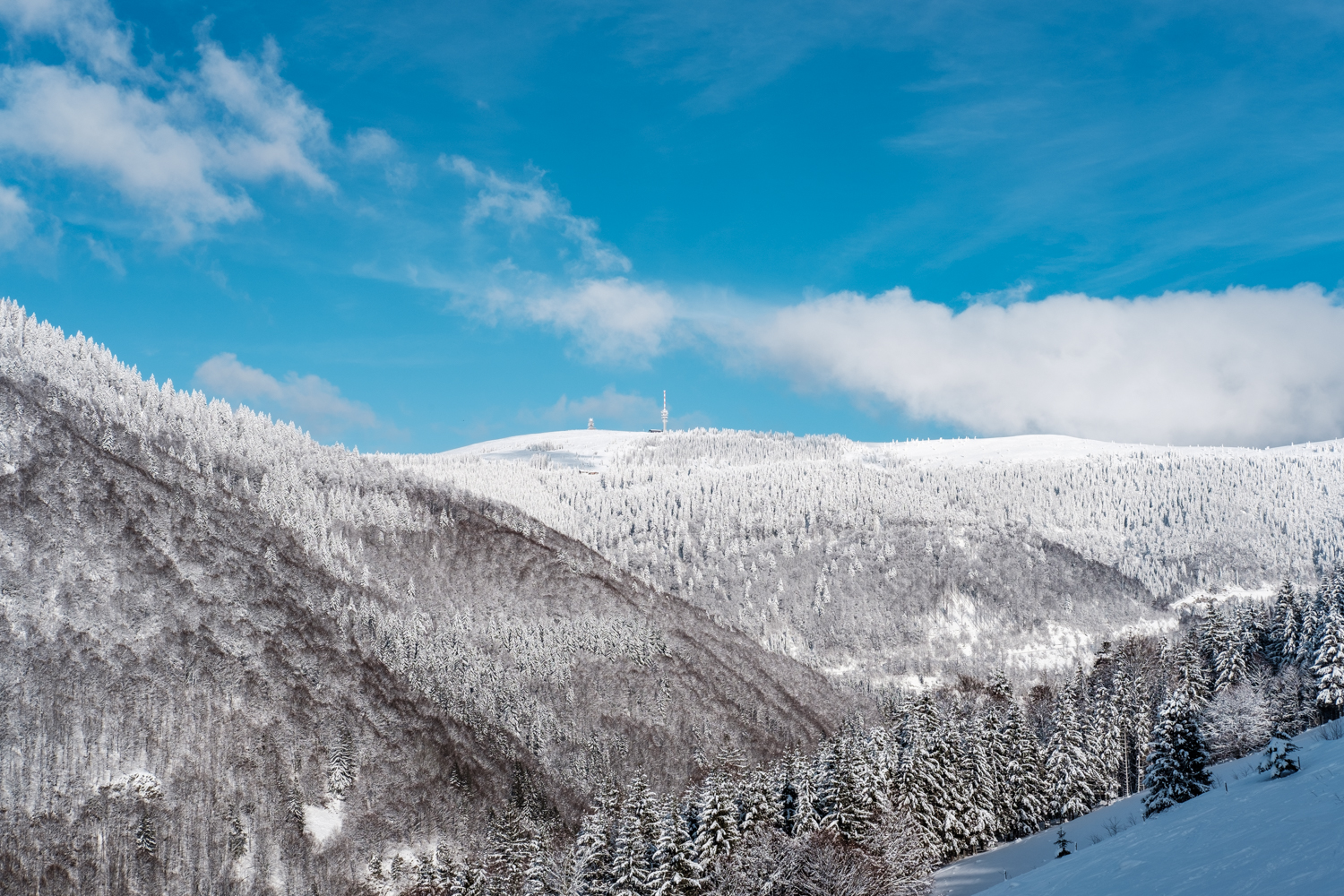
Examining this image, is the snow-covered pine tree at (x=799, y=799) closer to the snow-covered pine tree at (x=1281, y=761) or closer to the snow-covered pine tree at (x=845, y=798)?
the snow-covered pine tree at (x=845, y=798)

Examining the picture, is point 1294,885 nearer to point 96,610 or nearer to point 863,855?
point 863,855

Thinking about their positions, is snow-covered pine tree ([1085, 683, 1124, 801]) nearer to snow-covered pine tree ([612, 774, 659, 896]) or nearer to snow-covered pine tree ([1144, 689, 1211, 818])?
snow-covered pine tree ([1144, 689, 1211, 818])

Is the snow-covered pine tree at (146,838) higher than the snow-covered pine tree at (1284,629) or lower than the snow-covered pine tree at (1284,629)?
lower

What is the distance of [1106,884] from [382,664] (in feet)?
549

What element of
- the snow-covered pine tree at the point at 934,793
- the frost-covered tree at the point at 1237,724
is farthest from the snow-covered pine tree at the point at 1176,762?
the snow-covered pine tree at the point at 934,793

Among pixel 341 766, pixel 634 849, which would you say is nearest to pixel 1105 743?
pixel 634 849

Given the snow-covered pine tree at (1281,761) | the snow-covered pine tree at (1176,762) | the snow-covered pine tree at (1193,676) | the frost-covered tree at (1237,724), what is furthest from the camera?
the snow-covered pine tree at (1193,676)

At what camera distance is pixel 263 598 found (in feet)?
553

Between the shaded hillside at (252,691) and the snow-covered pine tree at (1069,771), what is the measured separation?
284 ft

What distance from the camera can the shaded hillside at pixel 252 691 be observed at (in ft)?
406

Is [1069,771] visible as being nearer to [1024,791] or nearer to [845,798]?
[1024,791]

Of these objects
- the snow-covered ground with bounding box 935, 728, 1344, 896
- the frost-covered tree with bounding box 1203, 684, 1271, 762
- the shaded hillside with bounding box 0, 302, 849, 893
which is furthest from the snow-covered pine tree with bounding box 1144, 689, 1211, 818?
the shaded hillside with bounding box 0, 302, 849, 893

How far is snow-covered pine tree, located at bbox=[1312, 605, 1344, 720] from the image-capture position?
166ft

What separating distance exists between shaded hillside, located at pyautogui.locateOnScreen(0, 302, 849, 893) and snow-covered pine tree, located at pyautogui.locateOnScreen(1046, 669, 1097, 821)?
284ft
